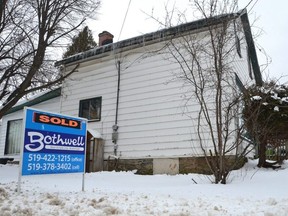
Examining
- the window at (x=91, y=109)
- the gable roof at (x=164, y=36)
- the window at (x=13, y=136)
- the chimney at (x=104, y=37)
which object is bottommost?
the window at (x=13, y=136)

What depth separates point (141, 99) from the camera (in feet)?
38.4

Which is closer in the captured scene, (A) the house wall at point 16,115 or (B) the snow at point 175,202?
(B) the snow at point 175,202

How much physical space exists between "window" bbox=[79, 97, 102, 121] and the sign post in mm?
5459

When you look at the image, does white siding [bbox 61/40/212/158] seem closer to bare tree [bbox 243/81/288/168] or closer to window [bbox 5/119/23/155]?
bare tree [bbox 243/81/288/168]

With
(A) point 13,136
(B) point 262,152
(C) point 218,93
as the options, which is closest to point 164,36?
(C) point 218,93

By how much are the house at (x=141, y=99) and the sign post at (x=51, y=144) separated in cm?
390

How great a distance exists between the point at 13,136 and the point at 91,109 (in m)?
6.51

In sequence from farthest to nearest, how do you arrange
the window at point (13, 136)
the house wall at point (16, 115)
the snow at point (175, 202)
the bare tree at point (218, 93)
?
the window at point (13, 136) → the house wall at point (16, 115) → the bare tree at point (218, 93) → the snow at point (175, 202)

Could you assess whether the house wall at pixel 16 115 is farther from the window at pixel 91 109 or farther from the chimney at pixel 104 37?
Answer: the chimney at pixel 104 37

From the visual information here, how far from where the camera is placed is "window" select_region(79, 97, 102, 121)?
514 inches

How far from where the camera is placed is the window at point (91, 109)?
42.9ft

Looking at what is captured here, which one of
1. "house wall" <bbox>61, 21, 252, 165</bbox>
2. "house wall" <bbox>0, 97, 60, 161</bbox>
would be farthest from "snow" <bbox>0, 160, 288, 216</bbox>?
"house wall" <bbox>0, 97, 60, 161</bbox>

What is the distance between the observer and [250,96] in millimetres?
8688

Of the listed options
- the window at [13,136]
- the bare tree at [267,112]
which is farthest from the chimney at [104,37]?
the bare tree at [267,112]
